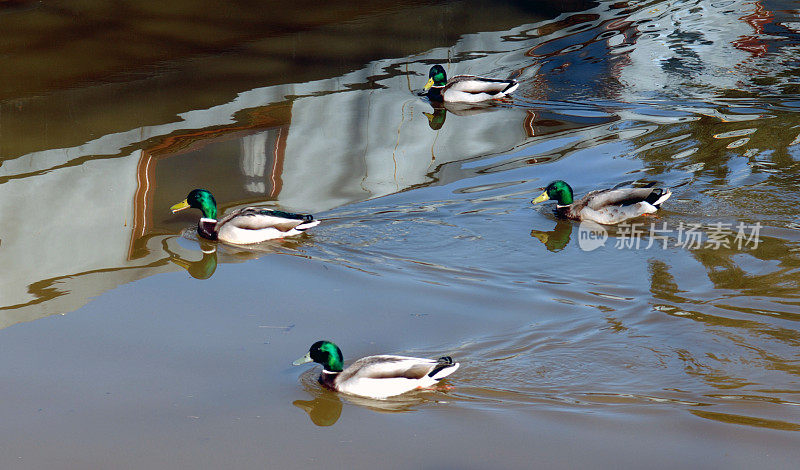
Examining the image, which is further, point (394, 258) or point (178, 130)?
point (178, 130)

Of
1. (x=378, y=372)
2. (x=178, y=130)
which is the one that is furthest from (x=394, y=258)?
(x=178, y=130)

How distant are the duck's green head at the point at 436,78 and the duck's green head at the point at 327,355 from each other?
7.53 m

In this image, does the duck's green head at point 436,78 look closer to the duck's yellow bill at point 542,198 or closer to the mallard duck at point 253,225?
the duck's yellow bill at point 542,198

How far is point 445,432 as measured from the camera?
509 cm

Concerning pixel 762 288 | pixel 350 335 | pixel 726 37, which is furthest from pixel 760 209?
pixel 726 37

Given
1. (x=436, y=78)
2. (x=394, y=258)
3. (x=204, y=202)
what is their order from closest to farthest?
(x=394, y=258) → (x=204, y=202) → (x=436, y=78)

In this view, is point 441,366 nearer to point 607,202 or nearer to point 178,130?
point 607,202

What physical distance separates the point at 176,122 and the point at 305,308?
17.9 ft

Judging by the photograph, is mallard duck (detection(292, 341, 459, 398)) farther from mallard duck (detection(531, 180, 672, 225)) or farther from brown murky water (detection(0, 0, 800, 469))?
mallard duck (detection(531, 180, 672, 225))

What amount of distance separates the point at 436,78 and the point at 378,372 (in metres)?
7.78

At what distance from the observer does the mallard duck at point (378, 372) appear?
209 inches

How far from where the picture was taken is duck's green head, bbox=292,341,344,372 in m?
5.47

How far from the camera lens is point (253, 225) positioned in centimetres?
802

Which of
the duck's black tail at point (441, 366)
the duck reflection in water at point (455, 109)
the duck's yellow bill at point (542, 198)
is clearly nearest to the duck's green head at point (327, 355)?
the duck's black tail at point (441, 366)
